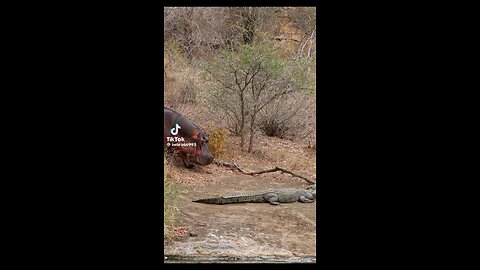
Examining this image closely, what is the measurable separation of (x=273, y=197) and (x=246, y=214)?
699mm

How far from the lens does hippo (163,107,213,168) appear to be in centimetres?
452

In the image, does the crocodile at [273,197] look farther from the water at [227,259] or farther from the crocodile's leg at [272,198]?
the water at [227,259]

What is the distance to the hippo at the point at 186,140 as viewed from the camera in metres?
4.52

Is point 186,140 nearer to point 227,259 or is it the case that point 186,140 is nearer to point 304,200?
point 304,200

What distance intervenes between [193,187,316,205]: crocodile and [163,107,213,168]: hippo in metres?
0.49

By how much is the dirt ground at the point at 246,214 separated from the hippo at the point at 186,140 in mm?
136

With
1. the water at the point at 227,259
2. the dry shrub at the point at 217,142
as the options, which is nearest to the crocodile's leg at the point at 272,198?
the dry shrub at the point at 217,142

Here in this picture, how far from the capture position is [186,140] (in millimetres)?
5266

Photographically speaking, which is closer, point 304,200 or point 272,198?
point 304,200

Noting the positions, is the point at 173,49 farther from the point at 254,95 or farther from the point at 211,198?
the point at 211,198

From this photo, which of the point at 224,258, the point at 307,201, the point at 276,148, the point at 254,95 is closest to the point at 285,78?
the point at 254,95

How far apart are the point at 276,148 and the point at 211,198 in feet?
6.37

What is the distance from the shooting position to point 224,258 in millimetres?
3330

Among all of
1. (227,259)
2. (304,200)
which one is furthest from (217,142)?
(227,259)
